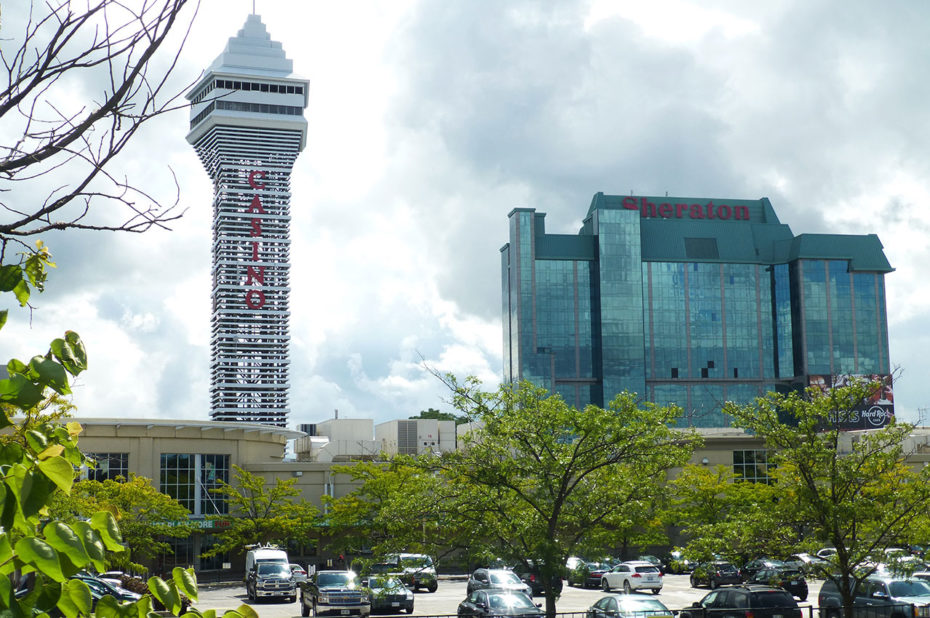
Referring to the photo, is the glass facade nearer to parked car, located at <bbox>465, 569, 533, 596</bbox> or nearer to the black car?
parked car, located at <bbox>465, 569, 533, 596</bbox>

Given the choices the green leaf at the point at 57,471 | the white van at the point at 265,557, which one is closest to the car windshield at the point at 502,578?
the white van at the point at 265,557

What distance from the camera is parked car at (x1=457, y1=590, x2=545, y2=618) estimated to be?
26.7 meters

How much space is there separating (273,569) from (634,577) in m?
17.0

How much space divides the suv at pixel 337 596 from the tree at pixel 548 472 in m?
13.6

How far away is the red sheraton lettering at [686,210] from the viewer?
15000cm

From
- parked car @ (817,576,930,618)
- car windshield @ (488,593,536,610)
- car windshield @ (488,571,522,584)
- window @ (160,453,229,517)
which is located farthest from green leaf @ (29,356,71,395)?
window @ (160,453,229,517)

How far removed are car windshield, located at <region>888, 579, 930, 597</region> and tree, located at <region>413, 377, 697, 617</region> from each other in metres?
10.9

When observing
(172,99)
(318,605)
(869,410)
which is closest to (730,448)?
(318,605)

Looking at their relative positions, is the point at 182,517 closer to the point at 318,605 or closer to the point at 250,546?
the point at 250,546

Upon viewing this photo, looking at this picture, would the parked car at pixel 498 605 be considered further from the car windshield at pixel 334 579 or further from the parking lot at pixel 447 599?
the parking lot at pixel 447 599

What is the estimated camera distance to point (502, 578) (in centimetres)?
3612

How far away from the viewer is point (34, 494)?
3.25 m

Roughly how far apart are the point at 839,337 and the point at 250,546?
116 metres

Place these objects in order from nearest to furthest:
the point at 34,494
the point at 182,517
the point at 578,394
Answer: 1. the point at 34,494
2. the point at 182,517
3. the point at 578,394
